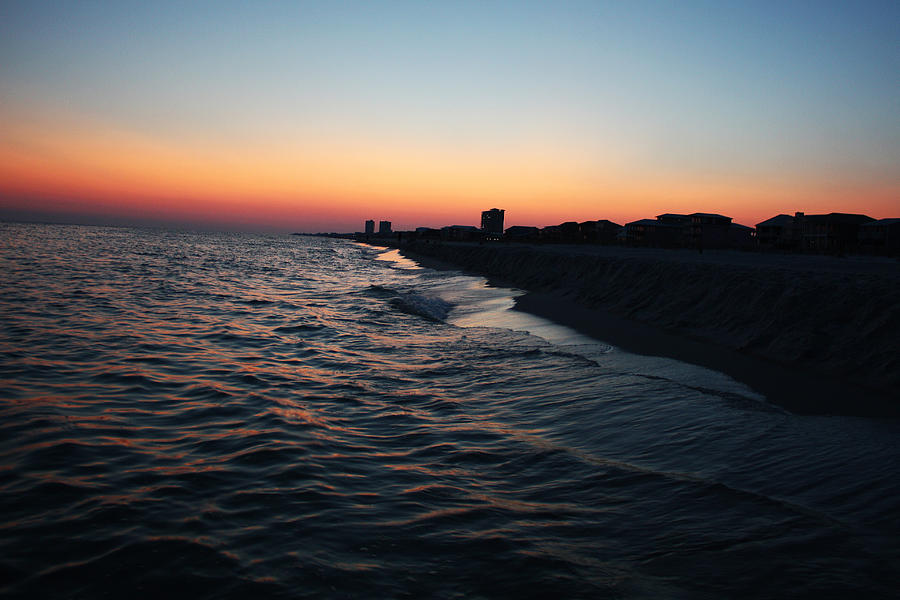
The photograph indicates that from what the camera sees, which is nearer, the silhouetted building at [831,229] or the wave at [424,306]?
the wave at [424,306]

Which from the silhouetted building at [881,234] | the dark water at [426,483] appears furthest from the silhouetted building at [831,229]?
the dark water at [426,483]

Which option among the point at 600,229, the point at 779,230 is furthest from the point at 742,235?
the point at 600,229

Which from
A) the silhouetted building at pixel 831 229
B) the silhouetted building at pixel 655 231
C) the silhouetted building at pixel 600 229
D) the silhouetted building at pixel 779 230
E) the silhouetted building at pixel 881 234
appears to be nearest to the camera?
the silhouetted building at pixel 881 234

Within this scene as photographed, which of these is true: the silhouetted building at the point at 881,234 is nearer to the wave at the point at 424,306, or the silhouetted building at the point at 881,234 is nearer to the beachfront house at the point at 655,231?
the beachfront house at the point at 655,231

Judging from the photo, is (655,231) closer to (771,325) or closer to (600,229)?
(600,229)

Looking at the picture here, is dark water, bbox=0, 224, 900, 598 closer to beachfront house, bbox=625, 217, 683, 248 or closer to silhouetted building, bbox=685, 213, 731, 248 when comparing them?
silhouetted building, bbox=685, 213, 731, 248

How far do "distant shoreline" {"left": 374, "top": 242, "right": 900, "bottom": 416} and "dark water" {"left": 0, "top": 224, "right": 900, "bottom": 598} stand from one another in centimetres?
122

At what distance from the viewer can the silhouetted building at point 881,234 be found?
6875 centimetres

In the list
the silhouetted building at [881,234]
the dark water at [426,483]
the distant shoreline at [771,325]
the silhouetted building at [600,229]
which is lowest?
the dark water at [426,483]

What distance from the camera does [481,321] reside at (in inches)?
647

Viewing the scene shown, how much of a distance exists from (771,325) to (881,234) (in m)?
80.0

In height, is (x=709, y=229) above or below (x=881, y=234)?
above

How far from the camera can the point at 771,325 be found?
11.7 metres

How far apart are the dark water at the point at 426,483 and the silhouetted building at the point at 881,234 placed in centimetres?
8044
